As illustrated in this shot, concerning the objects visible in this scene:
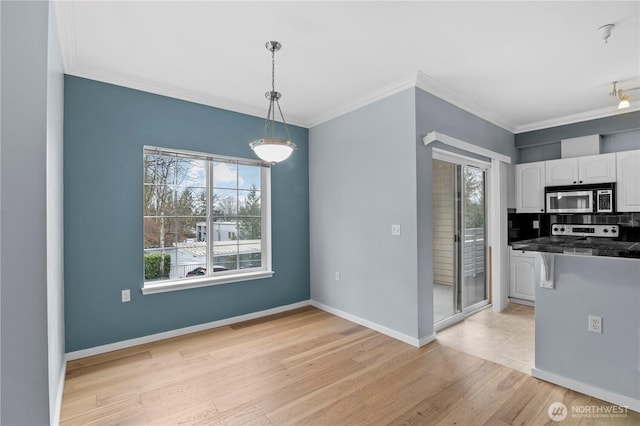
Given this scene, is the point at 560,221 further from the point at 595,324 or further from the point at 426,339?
the point at 426,339

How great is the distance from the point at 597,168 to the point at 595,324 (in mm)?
2747

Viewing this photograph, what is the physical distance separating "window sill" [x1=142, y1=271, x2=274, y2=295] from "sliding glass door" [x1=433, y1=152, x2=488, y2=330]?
2.15m

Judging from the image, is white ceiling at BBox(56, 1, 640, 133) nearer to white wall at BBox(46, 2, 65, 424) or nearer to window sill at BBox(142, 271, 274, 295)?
white wall at BBox(46, 2, 65, 424)

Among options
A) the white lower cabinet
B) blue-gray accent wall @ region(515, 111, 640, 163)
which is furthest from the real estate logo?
blue-gray accent wall @ region(515, 111, 640, 163)

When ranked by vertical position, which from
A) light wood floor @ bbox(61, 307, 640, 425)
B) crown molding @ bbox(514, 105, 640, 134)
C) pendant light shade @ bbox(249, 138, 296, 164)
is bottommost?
light wood floor @ bbox(61, 307, 640, 425)

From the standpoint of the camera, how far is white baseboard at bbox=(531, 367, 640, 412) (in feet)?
6.89

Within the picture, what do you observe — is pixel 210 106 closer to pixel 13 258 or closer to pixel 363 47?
pixel 363 47

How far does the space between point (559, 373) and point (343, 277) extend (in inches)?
87.6

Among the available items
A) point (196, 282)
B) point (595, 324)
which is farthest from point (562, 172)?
point (196, 282)

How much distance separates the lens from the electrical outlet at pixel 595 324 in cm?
223

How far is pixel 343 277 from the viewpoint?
3.94m

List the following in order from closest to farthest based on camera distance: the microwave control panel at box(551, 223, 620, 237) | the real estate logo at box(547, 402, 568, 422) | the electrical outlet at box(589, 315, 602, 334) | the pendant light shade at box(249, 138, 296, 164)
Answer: the real estate logo at box(547, 402, 568, 422), the electrical outlet at box(589, 315, 602, 334), the pendant light shade at box(249, 138, 296, 164), the microwave control panel at box(551, 223, 620, 237)

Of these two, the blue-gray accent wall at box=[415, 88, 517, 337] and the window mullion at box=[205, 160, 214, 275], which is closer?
the blue-gray accent wall at box=[415, 88, 517, 337]

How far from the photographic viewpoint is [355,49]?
2.57m
